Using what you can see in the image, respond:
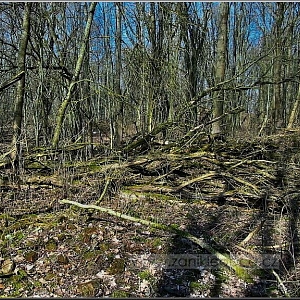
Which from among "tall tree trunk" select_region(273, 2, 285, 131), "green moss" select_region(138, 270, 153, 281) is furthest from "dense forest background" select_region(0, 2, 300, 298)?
"tall tree trunk" select_region(273, 2, 285, 131)

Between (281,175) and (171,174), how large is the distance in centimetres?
173

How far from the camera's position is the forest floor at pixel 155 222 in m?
3.24

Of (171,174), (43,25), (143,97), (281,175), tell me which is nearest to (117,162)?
(171,174)

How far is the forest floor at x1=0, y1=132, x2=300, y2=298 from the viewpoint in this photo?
324 cm

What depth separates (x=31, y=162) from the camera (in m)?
5.68

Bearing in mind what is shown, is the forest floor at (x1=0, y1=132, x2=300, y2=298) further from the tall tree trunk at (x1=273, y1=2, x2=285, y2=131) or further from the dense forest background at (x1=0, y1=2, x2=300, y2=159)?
the tall tree trunk at (x1=273, y1=2, x2=285, y2=131)

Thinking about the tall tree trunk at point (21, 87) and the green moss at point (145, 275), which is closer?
the green moss at point (145, 275)

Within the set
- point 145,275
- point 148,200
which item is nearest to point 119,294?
point 145,275

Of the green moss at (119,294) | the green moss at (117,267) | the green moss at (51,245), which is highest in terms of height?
the green moss at (51,245)

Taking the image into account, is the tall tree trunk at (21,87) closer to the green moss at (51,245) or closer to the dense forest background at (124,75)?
the dense forest background at (124,75)

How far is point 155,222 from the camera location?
441 cm

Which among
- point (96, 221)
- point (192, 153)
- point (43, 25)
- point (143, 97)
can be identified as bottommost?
point (96, 221)

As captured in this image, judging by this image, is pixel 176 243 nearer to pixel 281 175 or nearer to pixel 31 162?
pixel 281 175

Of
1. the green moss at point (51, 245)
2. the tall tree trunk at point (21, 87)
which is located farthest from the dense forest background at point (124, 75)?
the green moss at point (51, 245)
